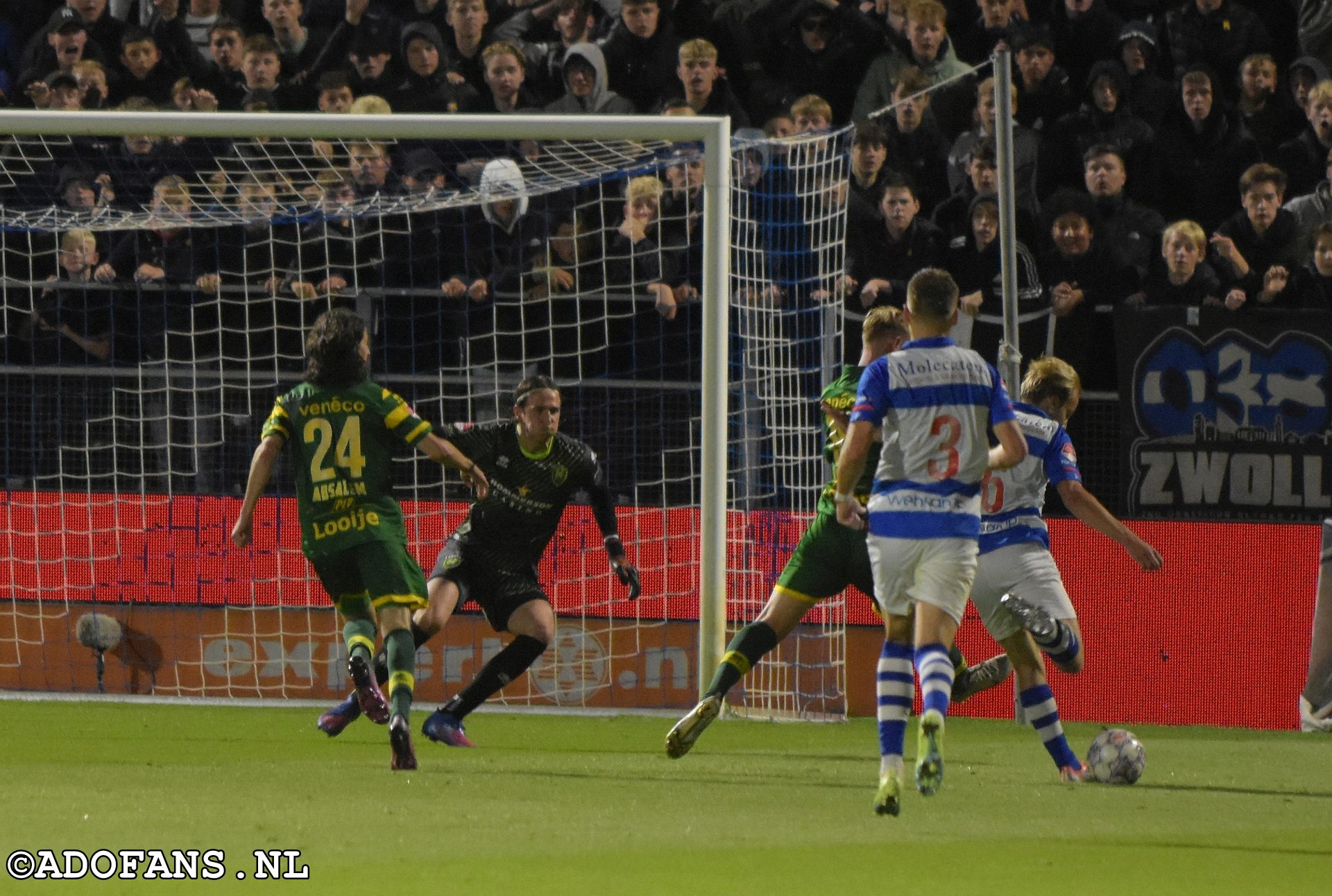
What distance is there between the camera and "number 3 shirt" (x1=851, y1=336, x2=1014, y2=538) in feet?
21.6

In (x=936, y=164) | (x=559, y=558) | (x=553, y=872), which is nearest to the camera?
(x=553, y=872)

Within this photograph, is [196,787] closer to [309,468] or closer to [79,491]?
[309,468]

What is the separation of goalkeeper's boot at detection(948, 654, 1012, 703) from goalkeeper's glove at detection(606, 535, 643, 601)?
1.60 m

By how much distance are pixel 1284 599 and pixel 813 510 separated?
9.20ft

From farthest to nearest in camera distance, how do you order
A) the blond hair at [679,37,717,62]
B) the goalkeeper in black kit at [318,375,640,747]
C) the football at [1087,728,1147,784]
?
the blond hair at [679,37,717,62], the goalkeeper in black kit at [318,375,640,747], the football at [1087,728,1147,784]

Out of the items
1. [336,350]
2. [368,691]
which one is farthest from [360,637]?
[336,350]

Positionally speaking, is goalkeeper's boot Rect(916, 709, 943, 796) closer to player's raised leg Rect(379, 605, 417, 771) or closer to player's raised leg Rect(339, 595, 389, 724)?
player's raised leg Rect(379, 605, 417, 771)

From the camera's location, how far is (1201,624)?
11477mm

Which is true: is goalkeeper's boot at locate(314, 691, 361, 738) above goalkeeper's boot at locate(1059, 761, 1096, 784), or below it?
above

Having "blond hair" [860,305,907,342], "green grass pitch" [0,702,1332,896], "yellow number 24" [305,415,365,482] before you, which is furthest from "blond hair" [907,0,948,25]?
"yellow number 24" [305,415,365,482]

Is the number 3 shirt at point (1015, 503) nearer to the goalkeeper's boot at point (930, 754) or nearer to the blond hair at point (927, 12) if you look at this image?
the goalkeeper's boot at point (930, 754)

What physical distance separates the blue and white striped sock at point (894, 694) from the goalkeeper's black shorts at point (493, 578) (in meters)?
3.15

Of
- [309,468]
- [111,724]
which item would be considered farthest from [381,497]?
[111,724]

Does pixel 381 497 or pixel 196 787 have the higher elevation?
pixel 381 497
